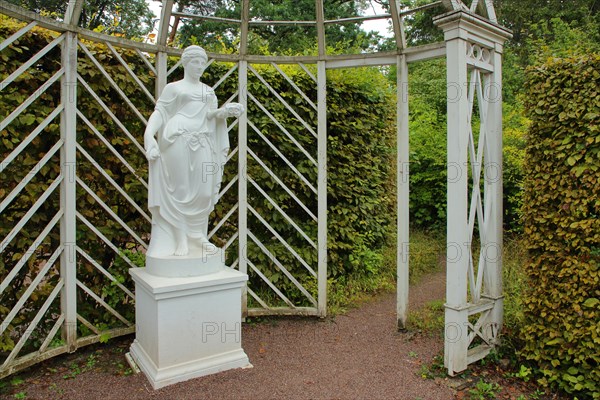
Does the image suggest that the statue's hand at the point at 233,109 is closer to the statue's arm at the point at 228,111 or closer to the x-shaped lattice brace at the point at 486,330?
the statue's arm at the point at 228,111

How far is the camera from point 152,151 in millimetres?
3434

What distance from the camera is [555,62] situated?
350 centimetres

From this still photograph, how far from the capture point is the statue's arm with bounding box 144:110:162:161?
135 inches

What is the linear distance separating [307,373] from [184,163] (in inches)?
84.5

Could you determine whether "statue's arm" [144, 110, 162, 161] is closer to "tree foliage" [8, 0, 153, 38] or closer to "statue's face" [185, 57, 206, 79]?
"statue's face" [185, 57, 206, 79]

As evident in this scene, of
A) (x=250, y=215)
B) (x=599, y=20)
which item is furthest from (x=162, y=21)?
(x=599, y=20)

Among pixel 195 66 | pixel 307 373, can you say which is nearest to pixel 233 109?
pixel 195 66

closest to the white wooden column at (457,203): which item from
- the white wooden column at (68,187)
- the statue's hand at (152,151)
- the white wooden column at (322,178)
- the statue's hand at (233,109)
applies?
the white wooden column at (322,178)

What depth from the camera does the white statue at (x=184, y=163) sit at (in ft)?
11.8

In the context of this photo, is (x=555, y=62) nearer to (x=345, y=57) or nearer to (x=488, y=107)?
(x=488, y=107)

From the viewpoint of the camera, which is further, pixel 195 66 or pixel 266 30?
pixel 266 30

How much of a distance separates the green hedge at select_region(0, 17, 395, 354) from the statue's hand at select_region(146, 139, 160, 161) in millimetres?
883

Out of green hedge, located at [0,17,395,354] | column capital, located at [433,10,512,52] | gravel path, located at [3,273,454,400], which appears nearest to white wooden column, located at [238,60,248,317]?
green hedge, located at [0,17,395,354]

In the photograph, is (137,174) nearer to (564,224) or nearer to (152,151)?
(152,151)
